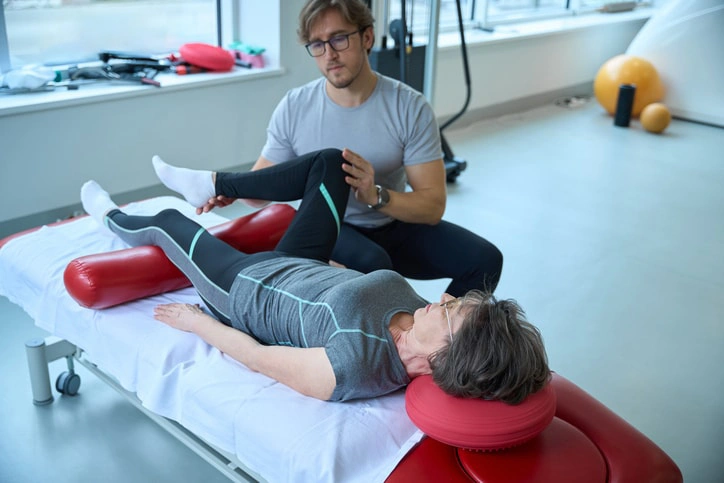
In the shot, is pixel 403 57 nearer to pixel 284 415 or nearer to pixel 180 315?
pixel 180 315

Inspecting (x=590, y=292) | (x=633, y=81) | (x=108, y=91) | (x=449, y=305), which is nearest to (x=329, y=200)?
(x=449, y=305)

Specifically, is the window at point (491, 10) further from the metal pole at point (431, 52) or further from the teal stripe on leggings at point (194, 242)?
the teal stripe on leggings at point (194, 242)

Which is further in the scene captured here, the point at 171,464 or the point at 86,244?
the point at 86,244

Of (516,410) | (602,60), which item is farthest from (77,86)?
(602,60)

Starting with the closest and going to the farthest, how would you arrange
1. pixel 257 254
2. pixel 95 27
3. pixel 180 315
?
pixel 180 315 < pixel 257 254 < pixel 95 27

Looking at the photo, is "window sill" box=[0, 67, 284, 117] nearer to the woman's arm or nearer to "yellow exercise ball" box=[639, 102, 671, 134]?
the woman's arm

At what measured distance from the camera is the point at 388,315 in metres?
1.69

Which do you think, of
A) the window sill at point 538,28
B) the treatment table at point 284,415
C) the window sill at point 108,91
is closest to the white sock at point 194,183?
the treatment table at point 284,415

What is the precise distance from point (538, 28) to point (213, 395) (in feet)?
16.6

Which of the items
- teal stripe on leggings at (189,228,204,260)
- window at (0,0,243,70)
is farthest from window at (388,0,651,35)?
teal stripe on leggings at (189,228,204,260)

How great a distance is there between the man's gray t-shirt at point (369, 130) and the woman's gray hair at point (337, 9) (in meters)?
0.21

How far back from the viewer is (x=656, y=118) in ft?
17.6

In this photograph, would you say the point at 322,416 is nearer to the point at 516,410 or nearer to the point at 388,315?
the point at 388,315

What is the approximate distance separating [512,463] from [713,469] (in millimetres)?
936
